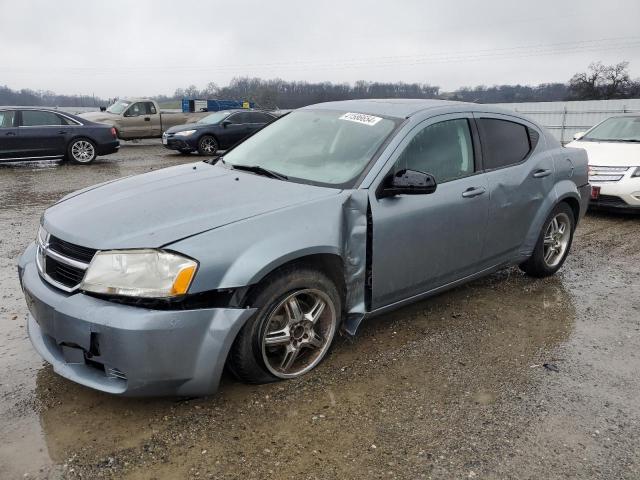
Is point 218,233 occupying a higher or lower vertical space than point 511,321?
higher

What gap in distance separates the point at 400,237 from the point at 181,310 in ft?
4.89

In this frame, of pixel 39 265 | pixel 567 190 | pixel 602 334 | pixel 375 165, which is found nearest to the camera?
pixel 39 265

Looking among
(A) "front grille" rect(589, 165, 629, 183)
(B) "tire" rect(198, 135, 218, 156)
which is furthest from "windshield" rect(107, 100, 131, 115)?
(A) "front grille" rect(589, 165, 629, 183)

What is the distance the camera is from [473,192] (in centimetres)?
383

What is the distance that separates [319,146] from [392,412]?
187 centimetres

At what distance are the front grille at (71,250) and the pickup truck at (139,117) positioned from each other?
16386 mm

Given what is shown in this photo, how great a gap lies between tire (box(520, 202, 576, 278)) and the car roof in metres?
1.43

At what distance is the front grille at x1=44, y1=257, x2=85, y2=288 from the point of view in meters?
2.68

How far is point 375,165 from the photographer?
11.0 ft

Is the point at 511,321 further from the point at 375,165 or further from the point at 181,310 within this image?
the point at 181,310

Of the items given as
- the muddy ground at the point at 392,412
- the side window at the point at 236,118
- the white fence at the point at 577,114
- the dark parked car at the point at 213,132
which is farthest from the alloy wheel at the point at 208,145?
the white fence at the point at 577,114

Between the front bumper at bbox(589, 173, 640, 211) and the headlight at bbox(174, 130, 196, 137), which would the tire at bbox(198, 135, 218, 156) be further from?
the front bumper at bbox(589, 173, 640, 211)

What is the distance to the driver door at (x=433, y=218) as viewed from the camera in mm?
3322

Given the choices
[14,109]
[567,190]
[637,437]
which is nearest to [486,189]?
[567,190]
